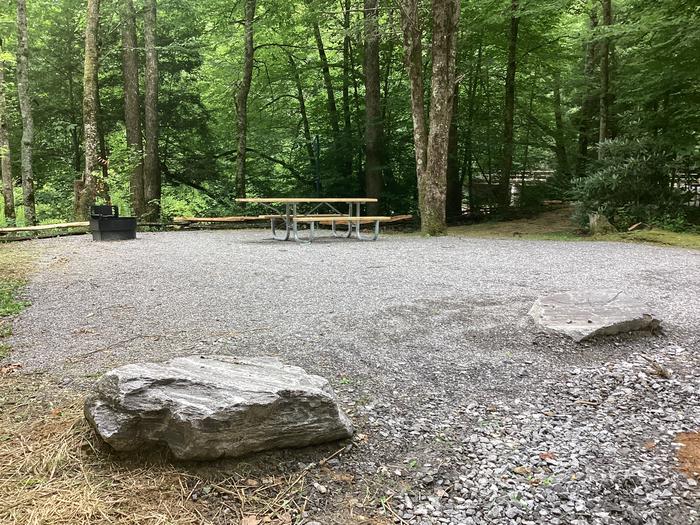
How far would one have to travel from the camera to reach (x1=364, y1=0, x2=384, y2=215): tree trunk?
1283 centimetres

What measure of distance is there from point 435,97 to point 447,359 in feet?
25.4

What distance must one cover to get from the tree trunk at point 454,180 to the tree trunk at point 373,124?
2033 millimetres

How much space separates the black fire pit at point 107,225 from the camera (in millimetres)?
9055

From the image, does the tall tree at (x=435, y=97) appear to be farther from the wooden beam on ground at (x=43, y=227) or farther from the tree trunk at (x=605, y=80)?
the wooden beam on ground at (x=43, y=227)

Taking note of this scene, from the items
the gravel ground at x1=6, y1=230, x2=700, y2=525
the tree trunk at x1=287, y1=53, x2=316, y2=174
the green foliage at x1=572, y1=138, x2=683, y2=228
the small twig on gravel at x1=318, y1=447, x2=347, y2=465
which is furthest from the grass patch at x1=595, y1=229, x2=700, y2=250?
the tree trunk at x1=287, y1=53, x2=316, y2=174

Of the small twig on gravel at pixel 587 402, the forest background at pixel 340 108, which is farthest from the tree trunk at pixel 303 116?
the small twig on gravel at pixel 587 402

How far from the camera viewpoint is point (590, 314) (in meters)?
3.59

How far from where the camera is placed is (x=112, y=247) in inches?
321

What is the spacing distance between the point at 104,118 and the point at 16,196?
5.79m

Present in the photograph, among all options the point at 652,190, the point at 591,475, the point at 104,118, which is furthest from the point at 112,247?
the point at 652,190

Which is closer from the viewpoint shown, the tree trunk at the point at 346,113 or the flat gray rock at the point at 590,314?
the flat gray rock at the point at 590,314

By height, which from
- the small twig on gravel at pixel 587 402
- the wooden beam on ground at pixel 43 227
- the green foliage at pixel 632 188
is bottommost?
the small twig on gravel at pixel 587 402

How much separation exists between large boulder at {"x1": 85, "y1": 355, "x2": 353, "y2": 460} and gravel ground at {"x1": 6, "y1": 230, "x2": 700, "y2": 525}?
0.23 metres

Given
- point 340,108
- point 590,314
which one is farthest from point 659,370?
point 340,108
